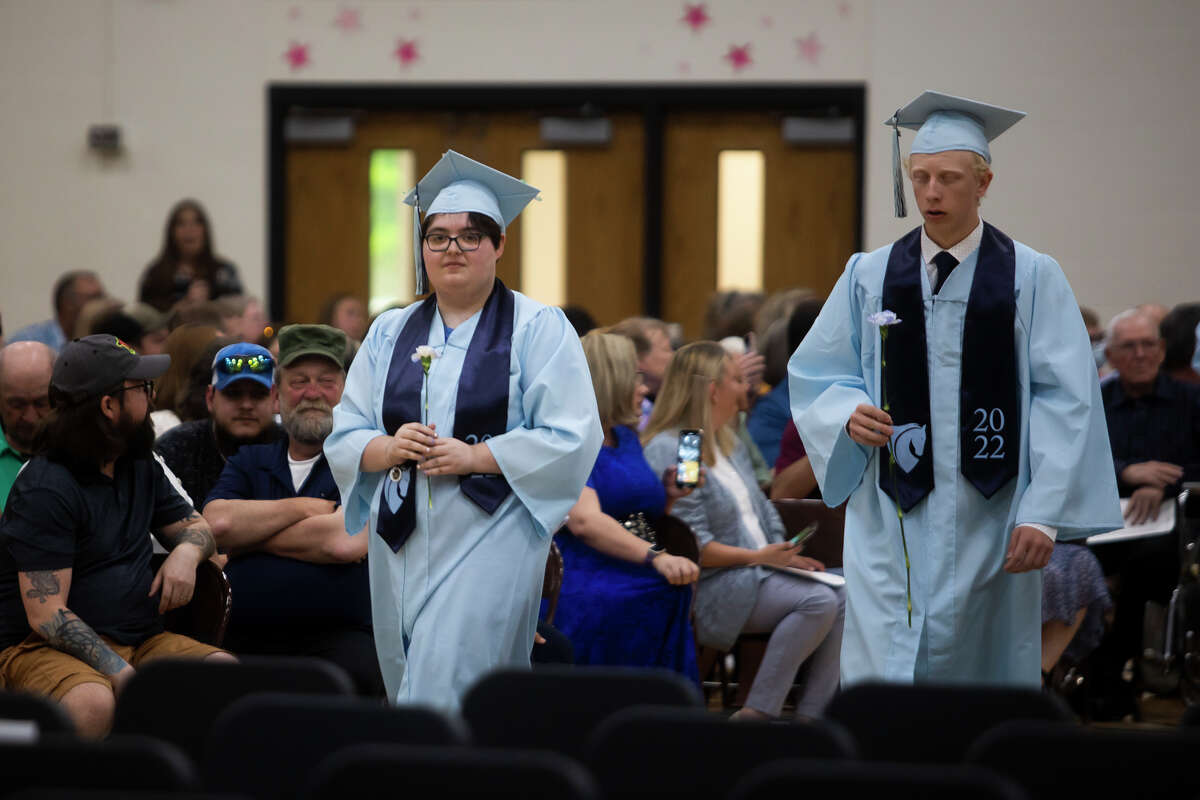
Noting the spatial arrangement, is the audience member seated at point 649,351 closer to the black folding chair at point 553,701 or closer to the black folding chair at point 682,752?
the black folding chair at point 553,701

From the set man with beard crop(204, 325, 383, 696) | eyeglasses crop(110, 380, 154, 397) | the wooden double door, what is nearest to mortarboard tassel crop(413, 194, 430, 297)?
man with beard crop(204, 325, 383, 696)

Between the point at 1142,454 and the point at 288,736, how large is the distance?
4589mm

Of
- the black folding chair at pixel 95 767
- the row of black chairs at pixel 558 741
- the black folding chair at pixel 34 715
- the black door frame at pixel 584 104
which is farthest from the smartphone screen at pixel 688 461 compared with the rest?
the black door frame at pixel 584 104

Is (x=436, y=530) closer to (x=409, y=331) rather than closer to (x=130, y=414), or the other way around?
(x=409, y=331)

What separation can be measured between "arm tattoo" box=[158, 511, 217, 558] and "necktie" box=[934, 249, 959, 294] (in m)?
1.99

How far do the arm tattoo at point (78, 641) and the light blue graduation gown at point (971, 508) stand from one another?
178 centimetres

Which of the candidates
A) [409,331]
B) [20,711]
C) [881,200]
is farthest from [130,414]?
[881,200]

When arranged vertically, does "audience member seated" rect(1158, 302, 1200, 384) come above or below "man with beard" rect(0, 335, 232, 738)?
above

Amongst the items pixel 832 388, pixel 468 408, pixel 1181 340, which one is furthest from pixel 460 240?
pixel 1181 340

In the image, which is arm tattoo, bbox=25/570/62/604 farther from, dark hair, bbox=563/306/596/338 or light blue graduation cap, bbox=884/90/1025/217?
dark hair, bbox=563/306/596/338

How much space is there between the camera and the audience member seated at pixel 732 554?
5090 millimetres

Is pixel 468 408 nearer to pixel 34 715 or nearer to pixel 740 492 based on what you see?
pixel 34 715

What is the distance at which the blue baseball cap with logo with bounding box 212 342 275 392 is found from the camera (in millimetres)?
4621

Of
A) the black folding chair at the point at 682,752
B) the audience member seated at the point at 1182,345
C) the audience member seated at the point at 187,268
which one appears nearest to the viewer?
the black folding chair at the point at 682,752
